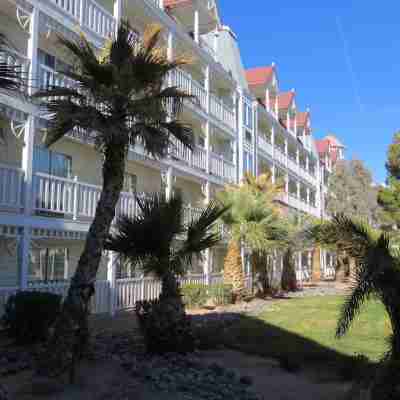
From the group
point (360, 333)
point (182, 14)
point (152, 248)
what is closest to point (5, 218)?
point (152, 248)

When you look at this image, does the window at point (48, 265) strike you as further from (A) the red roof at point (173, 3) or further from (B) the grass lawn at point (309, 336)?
(A) the red roof at point (173, 3)

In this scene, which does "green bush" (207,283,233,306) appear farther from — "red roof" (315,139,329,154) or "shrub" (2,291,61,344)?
"red roof" (315,139,329,154)

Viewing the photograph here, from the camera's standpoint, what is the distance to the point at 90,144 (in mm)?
16781

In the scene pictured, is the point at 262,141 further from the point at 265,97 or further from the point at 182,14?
the point at 182,14

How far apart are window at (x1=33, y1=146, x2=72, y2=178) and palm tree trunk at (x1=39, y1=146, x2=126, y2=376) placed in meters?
7.97

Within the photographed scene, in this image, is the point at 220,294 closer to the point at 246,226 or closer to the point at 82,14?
the point at 246,226

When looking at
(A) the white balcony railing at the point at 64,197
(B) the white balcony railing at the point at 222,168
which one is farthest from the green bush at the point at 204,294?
(B) the white balcony railing at the point at 222,168

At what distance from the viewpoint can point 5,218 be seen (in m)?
12.0

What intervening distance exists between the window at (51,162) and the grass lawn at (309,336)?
7.49 metres

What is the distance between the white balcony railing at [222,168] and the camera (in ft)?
80.3

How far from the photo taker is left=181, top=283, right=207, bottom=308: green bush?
18.3 m

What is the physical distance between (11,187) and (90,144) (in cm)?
490

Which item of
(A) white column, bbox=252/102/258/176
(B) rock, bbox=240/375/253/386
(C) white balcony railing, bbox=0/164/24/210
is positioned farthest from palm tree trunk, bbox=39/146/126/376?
(A) white column, bbox=252/102/258/176

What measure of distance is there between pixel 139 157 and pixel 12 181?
671 centimetres
